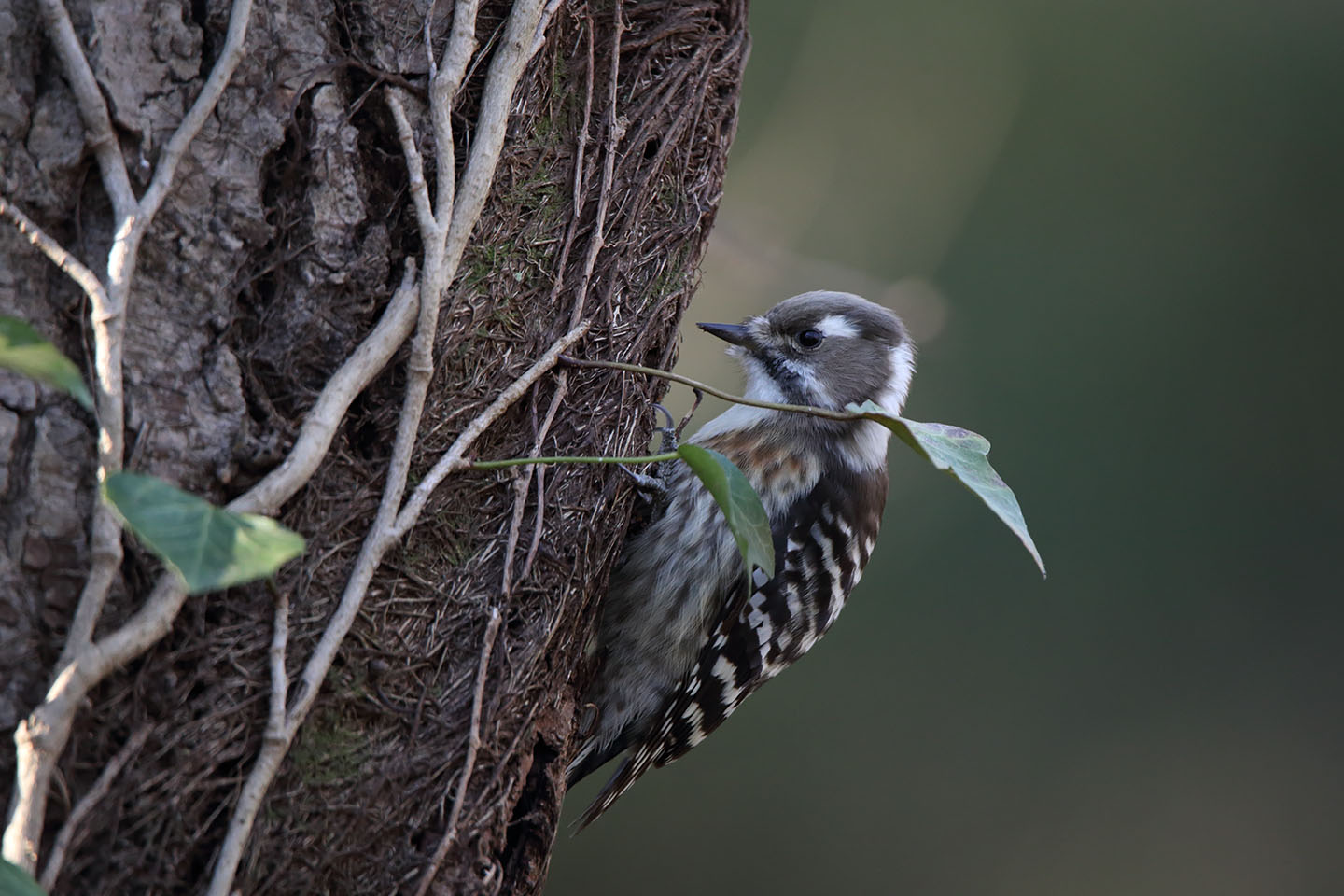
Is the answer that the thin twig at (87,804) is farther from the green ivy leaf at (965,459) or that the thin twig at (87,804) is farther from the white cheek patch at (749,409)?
the white cheek patch at (749,409)

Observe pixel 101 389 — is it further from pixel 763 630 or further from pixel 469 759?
pixel 763 630

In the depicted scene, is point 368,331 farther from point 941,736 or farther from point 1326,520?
point 1326,520

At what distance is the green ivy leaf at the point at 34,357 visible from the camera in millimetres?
1247

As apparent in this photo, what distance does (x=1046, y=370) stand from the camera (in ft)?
20.2

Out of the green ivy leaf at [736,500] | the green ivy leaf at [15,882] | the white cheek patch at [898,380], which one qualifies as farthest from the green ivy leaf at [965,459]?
the white cheek patch at [898,380]

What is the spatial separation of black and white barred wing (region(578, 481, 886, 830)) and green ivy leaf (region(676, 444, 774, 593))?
115 cm

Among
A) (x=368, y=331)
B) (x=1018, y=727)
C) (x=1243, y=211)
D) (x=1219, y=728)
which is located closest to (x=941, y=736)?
(x=1018, y=727)

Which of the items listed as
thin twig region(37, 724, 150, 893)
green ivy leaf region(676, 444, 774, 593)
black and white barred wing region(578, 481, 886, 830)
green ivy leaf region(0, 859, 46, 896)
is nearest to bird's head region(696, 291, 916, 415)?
black and white barred wing region(578, 481, 886, 830)

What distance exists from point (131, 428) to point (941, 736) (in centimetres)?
540

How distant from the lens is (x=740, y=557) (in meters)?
2.99

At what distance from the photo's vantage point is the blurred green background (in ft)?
20.0

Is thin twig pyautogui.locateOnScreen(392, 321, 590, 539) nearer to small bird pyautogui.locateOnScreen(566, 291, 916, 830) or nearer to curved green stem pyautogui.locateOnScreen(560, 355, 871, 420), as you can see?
curved green stem pyautogui.locateOnScreen(560, 355, 871, 420)

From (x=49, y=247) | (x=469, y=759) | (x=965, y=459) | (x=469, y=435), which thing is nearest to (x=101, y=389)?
(x=49, y=247)

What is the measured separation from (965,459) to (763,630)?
1421mm
